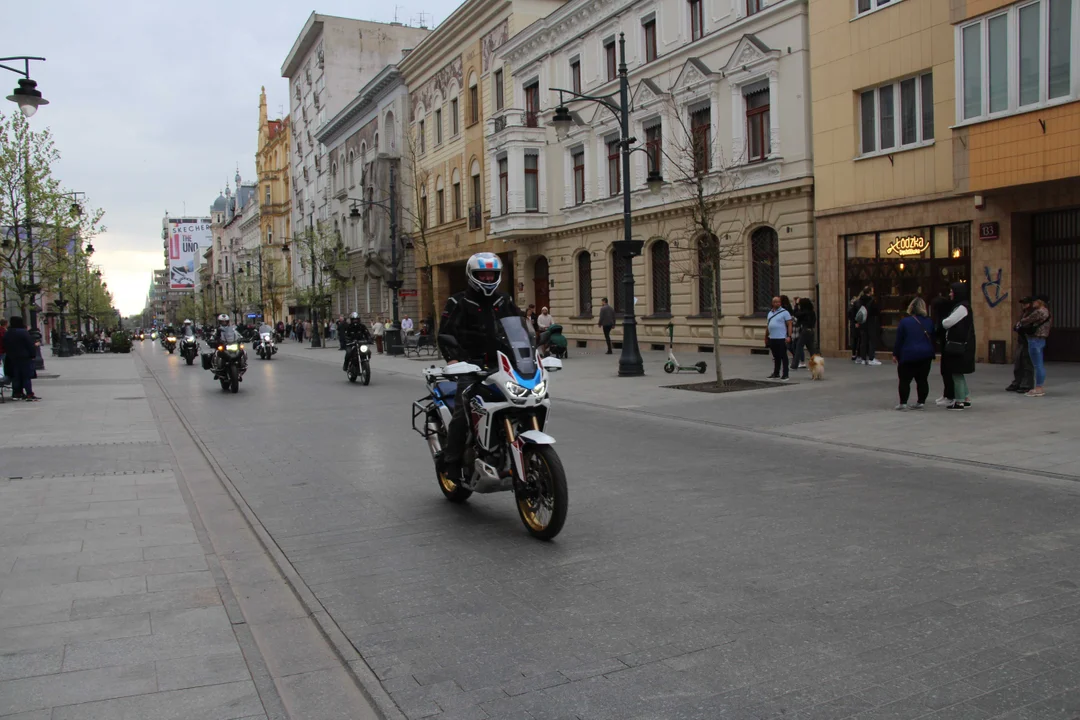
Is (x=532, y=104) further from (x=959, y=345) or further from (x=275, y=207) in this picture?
(x=275, y=207)

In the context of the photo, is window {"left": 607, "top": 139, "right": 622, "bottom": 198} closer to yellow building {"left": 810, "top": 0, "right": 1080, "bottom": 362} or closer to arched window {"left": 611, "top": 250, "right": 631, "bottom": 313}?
arched window {"left": 611, "top": 250, "right": 631, "bottom": 313}

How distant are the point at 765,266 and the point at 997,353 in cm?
754

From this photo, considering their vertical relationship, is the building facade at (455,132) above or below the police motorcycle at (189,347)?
above

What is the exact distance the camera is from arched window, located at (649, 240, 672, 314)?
28.5 metres

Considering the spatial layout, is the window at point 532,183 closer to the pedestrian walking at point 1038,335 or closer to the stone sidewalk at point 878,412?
the stone sidewalk at point 878,412

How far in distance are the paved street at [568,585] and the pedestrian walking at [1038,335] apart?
9.03ft

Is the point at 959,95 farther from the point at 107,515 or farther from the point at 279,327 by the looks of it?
the point at 279,327

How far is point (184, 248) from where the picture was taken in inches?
5118

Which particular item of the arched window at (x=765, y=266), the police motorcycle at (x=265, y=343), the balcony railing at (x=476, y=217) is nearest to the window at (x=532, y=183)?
the balcony railing at (x=476, y=217)

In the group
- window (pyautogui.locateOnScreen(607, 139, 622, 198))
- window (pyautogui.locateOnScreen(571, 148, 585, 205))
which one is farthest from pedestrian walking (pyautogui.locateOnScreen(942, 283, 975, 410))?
window (pyautogui.locateOnScreen(571, 148, 585, 205))

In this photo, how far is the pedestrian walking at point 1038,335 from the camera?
12.6m

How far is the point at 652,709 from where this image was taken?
3.38m

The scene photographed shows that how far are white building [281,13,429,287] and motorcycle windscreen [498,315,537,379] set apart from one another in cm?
5696

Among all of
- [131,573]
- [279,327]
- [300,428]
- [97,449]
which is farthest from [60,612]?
[279,327]
